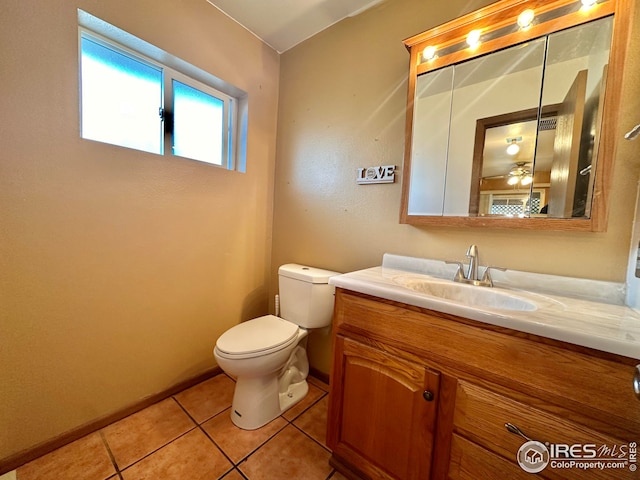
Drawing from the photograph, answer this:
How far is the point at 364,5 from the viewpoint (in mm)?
1374

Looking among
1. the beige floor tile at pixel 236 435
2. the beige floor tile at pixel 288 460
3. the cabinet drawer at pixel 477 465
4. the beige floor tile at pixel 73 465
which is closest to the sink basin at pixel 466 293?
the cabinet drawer at pixel 477 465

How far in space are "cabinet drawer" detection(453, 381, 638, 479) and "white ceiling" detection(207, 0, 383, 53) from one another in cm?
188

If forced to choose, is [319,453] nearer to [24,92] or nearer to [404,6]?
[24,92]

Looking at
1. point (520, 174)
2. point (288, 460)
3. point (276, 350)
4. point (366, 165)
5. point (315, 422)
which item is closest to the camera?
point (520, 174)

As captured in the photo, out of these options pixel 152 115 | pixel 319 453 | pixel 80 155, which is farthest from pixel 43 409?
pixel 152 115

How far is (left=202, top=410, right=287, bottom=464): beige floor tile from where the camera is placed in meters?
1.13

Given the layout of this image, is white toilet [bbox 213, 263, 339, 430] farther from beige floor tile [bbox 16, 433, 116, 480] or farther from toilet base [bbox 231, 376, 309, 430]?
beige floor tile [bbox 16, 433, 116, 480]

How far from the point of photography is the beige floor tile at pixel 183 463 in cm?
100

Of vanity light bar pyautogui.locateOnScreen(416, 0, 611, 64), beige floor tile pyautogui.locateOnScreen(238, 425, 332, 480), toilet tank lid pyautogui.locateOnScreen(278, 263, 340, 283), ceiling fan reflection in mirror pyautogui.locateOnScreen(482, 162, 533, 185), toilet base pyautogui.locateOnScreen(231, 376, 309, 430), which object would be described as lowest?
beige floor tile pyautogui.locateOnScreen(238, 425, 332, 480)

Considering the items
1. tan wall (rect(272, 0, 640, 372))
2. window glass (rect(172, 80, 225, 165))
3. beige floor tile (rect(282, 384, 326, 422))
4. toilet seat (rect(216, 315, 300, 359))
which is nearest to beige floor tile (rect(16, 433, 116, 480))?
toilet seat (rect(216, 315, 300, 359))

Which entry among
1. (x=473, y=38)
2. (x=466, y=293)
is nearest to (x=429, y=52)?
(x=473, y=38)

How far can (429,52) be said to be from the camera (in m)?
1.16

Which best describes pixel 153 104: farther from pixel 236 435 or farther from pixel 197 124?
pixel 236 435

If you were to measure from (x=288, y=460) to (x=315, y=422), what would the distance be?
252 mm
